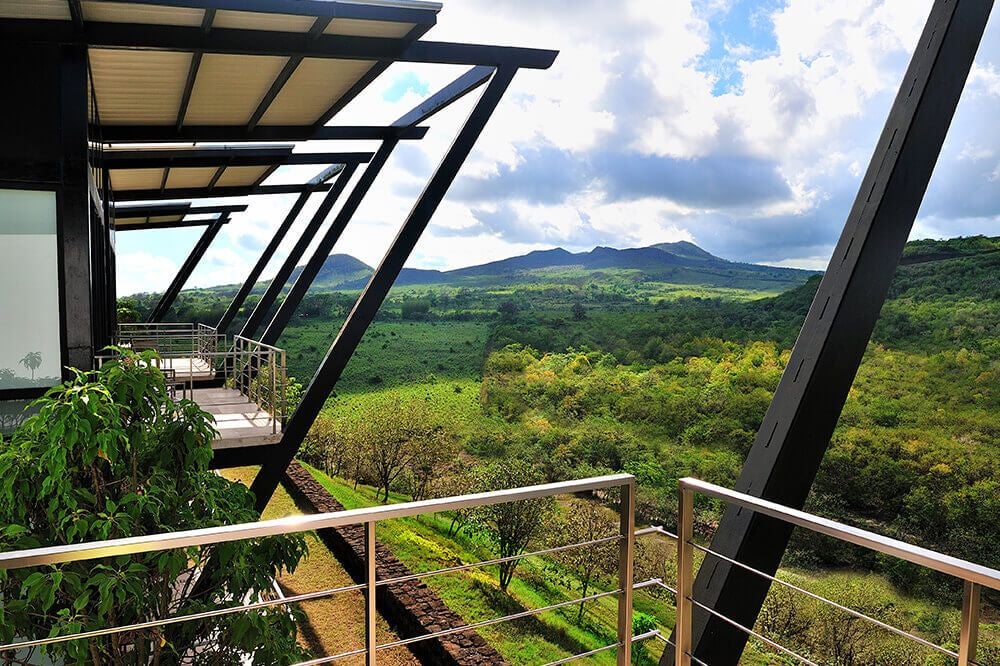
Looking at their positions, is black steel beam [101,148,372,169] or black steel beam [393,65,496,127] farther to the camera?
black steel beam [101,148,372,169]

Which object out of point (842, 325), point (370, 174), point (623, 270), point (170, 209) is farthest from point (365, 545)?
point (623, 270)

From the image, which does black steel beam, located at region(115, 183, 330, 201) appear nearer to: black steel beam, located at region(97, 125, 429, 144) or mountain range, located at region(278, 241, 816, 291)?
black steel beam, located at region(97, 125, 429, 144)

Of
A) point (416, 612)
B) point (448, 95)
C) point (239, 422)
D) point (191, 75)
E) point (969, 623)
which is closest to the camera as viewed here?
point (969, 623)

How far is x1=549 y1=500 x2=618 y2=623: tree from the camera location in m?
16.4

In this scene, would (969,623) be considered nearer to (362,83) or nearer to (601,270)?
(362,83)

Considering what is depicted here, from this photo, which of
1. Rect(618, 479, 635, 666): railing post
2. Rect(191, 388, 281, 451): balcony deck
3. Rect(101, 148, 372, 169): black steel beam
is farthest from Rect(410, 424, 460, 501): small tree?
Rect(618, 479, 635, 666): railing post

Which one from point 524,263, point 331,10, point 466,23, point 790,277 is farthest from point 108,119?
point 524,263

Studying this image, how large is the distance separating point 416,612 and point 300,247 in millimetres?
5414

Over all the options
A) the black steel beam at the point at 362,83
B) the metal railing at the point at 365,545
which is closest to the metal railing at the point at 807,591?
the metal railing at the point at 365,545

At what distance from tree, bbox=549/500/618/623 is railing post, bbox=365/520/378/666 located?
14.0 metres

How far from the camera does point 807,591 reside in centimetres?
156

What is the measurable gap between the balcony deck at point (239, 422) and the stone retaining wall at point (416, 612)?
5.19ft

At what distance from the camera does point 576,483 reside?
179cm

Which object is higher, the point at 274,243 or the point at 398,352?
the point at 274,243
